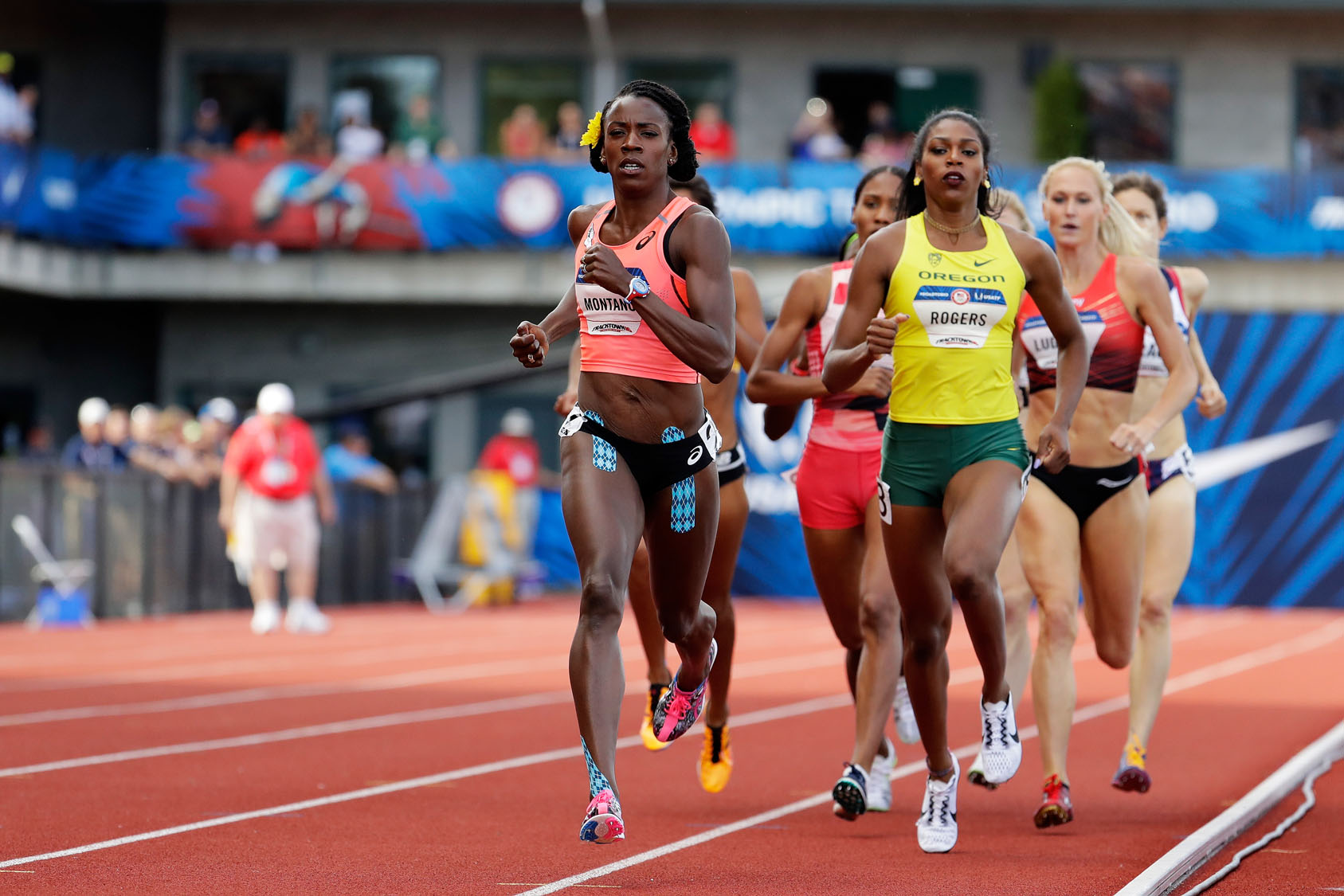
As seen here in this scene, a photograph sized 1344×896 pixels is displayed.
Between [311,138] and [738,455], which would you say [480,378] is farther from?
[738,455]

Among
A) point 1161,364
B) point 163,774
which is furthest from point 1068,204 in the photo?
point 163,774

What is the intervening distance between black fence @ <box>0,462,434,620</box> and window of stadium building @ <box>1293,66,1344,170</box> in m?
14.4

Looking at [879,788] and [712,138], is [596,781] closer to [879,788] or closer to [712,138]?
[879,788]

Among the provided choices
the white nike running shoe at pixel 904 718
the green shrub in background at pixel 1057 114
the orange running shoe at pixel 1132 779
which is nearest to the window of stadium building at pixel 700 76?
the green shrub in background at pixel 1057 114

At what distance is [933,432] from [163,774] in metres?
3.70

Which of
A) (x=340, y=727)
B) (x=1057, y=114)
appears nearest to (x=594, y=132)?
(x=340, y=727)

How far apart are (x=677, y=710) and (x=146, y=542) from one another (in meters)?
13.5

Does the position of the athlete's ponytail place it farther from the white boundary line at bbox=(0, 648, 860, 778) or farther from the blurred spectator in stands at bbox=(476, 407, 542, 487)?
the blurred spectator in stands at bbox=(476, 407, 542, 487)

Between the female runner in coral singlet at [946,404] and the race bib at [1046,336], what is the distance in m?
0.86

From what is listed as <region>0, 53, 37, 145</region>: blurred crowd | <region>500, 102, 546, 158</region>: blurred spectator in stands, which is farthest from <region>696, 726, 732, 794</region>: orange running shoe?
<region>500, 102, 546, 158</region>: blurred spectator in stands

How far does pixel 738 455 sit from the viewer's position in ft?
25.7

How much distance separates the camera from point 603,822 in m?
5.23

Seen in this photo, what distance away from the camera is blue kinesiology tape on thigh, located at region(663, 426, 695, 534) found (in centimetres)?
582

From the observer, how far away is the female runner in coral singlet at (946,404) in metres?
6.00
